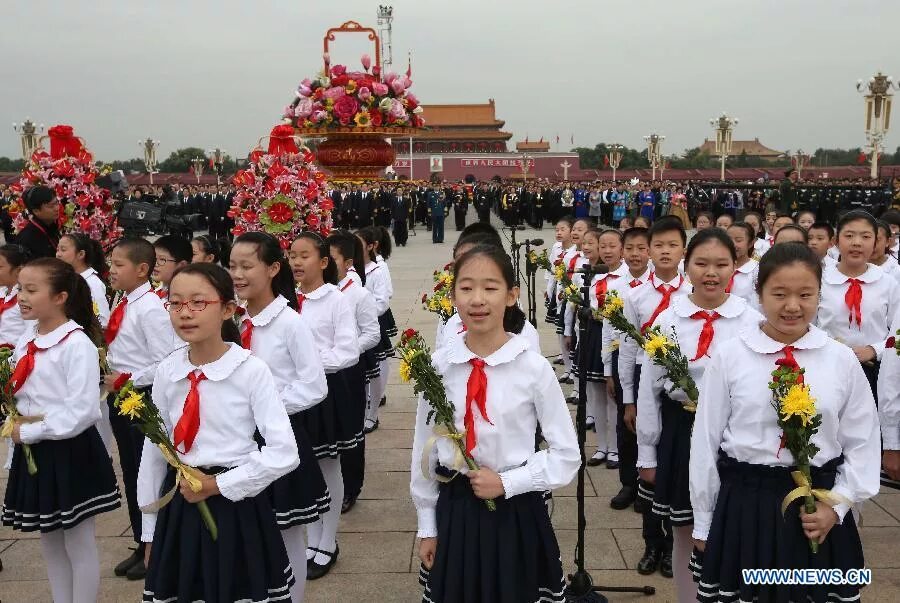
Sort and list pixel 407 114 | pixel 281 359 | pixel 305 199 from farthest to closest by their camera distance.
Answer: pixel 407 114, pixel 305 199, pixel 281 359

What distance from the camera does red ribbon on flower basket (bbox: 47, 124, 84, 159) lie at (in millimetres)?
5836

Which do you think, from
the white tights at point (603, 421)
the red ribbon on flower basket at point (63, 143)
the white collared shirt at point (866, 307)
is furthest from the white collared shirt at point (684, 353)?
the red ribbon on flower basket at point (63, 143)

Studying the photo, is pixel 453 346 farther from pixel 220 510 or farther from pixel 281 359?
pixel 281 359

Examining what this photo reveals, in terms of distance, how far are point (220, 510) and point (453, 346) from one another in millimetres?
908

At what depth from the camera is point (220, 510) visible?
7.97 feet

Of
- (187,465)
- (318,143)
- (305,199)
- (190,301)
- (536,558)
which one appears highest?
(318,143)

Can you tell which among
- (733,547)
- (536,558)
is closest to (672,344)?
(733,547)

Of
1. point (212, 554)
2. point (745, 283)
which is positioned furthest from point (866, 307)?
point (212, 554)

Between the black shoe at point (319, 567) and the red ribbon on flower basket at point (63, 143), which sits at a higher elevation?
the red ribbon on flower basket at point (63, 143)

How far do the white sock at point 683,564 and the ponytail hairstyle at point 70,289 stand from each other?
8.68ft

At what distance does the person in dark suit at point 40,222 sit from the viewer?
5555 millimetres

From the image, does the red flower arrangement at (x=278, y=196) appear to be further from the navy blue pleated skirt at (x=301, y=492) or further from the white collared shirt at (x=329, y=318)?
the navy blue pleated skirt at (x=301, y=492)

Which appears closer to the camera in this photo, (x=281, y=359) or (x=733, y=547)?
(x=733, y=547)

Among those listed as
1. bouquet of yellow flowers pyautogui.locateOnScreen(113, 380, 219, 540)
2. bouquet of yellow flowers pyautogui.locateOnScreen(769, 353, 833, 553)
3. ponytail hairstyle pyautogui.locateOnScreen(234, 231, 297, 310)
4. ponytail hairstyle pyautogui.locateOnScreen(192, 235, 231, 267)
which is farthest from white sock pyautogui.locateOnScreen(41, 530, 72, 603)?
bouquet of yellow flowers pyautogui.locateOnScreen(769, 353, 833, 553)
